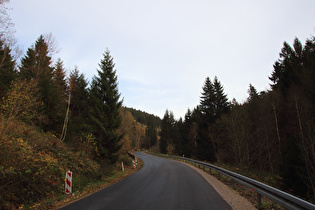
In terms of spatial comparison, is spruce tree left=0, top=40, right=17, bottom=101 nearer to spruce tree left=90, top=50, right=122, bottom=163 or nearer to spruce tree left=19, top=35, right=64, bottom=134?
spruce tree left=19, top=35, right=64, bottom=134

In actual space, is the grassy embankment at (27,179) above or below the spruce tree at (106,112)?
below

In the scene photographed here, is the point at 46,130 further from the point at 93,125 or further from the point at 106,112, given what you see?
the point at 106,112

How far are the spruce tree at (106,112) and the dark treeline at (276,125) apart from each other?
13.7 metres

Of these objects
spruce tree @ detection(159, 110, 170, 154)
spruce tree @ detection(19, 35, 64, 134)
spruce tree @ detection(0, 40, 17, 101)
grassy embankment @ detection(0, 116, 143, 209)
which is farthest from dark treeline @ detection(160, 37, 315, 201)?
spruce tree @ detection(0, 40, 17, 101)

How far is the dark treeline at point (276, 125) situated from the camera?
1320 cm

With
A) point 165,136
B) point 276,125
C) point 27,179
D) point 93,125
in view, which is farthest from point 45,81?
point 165,136

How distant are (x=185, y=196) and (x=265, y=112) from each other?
67.3 feet

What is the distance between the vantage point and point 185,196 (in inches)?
267

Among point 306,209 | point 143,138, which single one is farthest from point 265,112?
point 143,138

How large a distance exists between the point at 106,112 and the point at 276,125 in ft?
64.7

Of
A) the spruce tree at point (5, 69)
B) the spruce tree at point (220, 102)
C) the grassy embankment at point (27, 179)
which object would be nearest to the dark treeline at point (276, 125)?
the spruce tree at point (220, 102)

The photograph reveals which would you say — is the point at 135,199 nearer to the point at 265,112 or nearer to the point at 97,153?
the point at 97,153

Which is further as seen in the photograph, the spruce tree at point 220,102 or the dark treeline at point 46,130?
the spruce tree at point 220,102

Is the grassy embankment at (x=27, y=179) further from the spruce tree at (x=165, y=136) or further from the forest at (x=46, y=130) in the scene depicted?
the spruce tree at (x=165, y=136)
